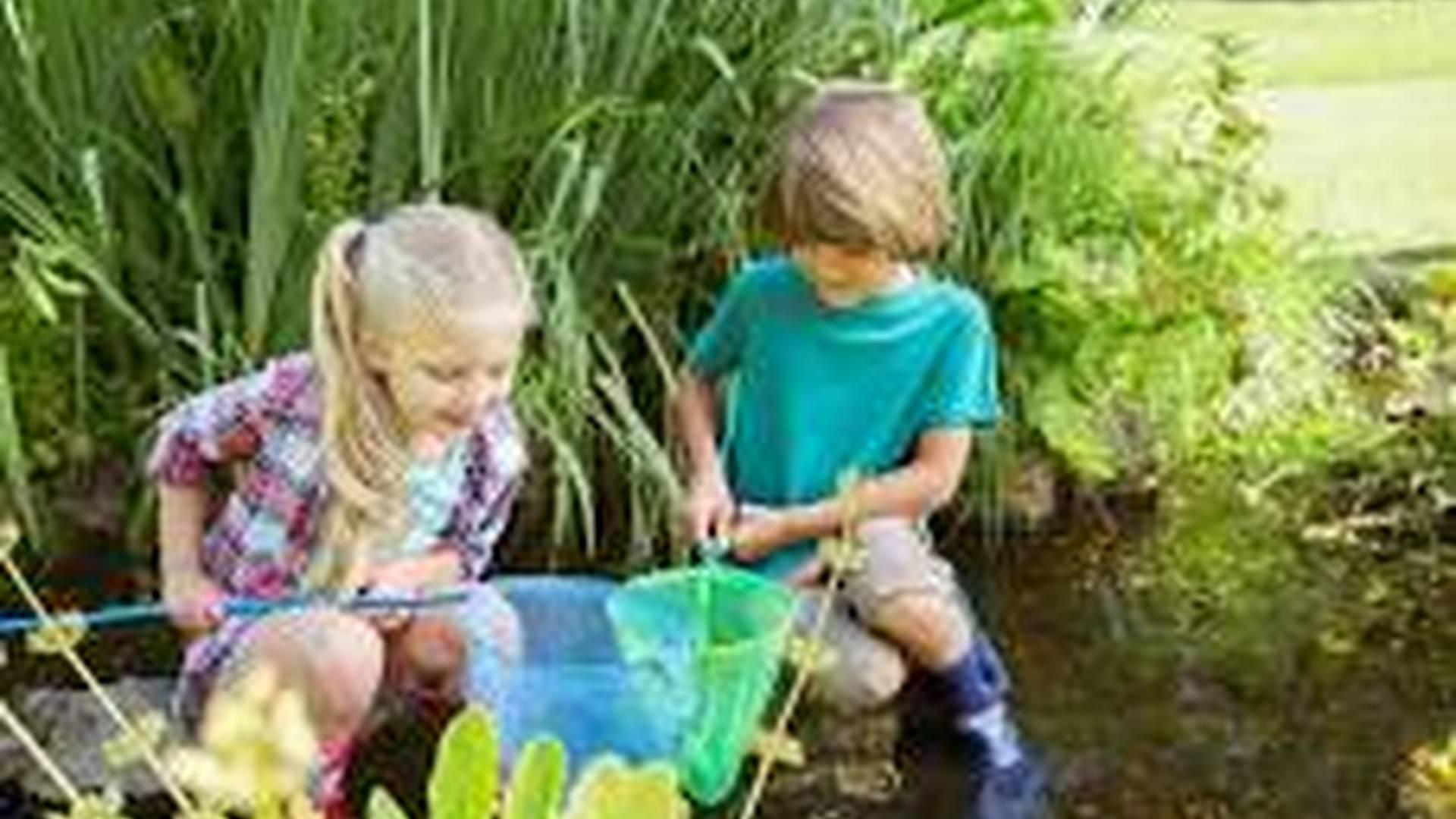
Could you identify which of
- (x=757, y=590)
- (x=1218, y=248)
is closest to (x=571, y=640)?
(x=757, y=590)

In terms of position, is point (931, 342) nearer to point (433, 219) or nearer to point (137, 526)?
point (433, 219)

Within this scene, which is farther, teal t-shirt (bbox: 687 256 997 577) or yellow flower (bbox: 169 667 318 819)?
teal t-shirt (bbox: 687 256 997 577)

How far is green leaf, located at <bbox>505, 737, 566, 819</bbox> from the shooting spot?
2.22 m

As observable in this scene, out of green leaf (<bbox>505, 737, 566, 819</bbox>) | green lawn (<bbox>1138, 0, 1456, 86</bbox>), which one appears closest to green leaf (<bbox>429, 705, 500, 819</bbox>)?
green leaf (<bbox>505, 737, 566, 819</bbox>)

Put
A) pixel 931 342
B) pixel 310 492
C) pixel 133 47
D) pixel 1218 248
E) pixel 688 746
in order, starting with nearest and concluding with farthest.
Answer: pixel 688 746
pixel 310 492
pixel 931 342
pixel 133 47
pixel 1218 248

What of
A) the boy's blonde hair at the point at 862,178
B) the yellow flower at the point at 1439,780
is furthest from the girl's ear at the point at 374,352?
the yellow flower at the point at 1439,780

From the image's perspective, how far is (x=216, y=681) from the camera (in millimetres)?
3537

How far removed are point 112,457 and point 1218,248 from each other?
1.73 meters

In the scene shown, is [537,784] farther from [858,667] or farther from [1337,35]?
[1337,35]

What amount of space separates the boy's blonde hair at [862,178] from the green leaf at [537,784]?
1.70m

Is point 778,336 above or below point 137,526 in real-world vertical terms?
above

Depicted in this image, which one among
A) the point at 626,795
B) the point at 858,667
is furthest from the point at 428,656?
the point at 626,795

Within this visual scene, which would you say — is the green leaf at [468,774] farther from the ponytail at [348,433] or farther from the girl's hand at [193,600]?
the ponytail at [348,433]

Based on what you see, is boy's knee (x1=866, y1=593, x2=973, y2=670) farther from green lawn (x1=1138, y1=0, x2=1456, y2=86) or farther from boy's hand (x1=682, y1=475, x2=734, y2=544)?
green lawn (x1=1138, y1=0, x2=1456, y2=86)
